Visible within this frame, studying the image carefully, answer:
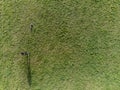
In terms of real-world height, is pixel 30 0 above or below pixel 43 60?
above

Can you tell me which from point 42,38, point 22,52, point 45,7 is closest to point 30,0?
point 45,7

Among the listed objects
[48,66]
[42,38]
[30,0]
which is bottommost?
[48,66]

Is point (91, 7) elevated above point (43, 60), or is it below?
above

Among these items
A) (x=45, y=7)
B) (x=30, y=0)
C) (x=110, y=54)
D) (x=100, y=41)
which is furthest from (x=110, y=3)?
(x=30, y=0)

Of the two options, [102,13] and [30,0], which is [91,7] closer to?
[102,13]

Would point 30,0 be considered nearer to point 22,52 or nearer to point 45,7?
point 45,7

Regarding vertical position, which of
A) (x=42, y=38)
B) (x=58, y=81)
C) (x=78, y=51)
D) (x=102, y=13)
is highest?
(x=102, y=13)
